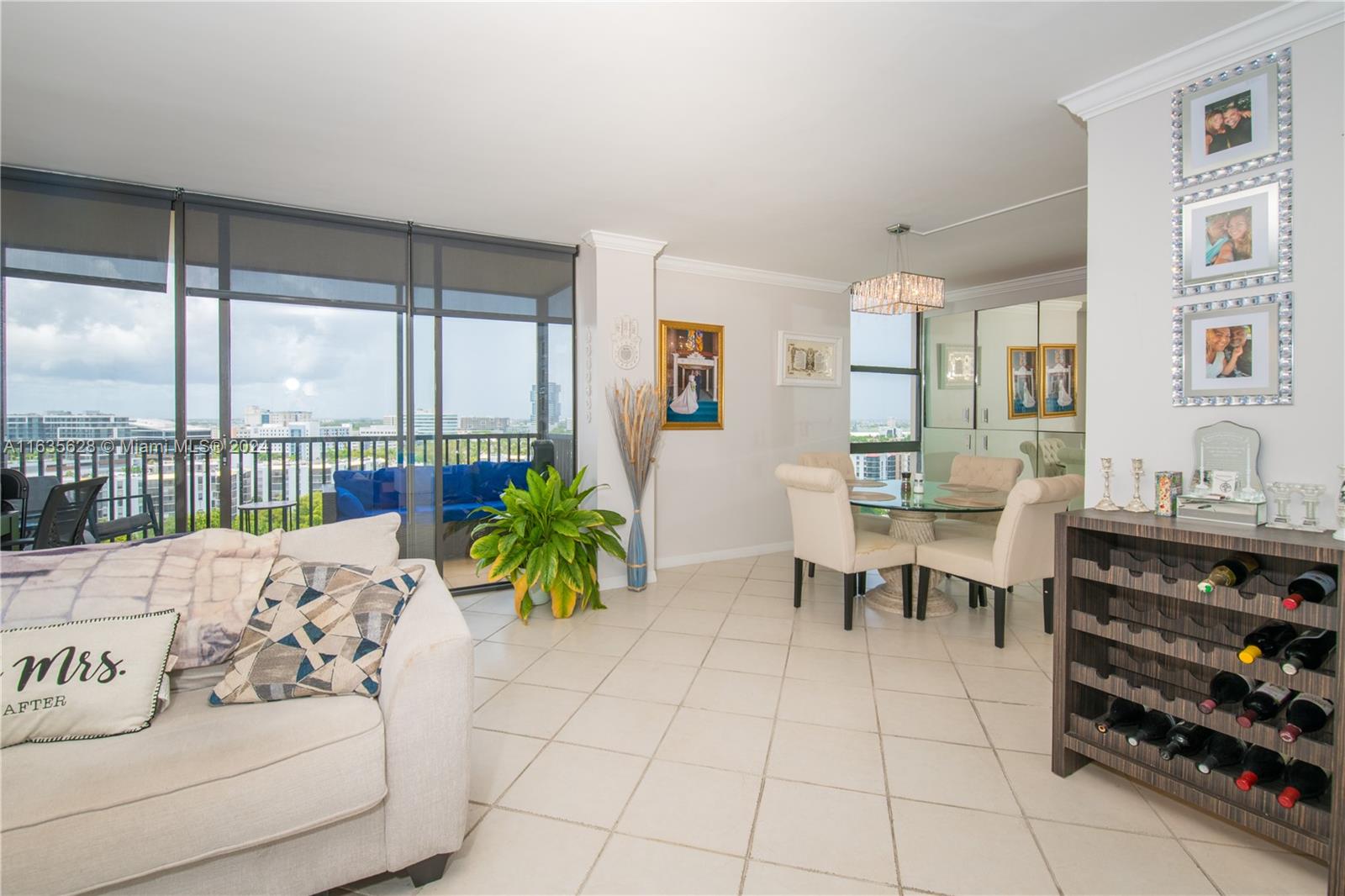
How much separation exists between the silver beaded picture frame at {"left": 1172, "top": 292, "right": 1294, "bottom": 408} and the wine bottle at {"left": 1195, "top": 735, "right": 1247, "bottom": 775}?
1.04 m

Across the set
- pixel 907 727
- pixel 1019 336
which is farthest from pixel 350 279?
pixel 1019 336

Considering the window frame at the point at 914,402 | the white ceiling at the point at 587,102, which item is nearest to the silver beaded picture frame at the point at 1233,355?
the white ceiling at the point at 587,102

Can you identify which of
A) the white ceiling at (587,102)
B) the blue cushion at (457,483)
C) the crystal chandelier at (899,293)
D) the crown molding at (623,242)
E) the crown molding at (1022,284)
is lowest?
the blue cushion at (457,483)

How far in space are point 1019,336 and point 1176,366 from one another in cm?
345

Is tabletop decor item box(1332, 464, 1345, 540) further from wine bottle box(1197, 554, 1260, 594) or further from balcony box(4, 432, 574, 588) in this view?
balcony box(4, 432, 574, 588)

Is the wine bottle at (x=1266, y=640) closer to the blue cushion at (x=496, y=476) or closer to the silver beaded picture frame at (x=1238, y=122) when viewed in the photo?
the silver beaded picture frame at (x=1238, y=122)

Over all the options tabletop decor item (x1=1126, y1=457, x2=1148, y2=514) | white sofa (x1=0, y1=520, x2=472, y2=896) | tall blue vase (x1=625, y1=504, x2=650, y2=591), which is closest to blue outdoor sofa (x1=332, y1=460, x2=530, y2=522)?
tall blue vase (x1=625, y1=504, x2=650, y2=591)

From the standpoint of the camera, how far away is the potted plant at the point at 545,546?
Result: 3.57 metres

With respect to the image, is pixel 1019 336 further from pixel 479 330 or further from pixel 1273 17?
pixel 479 330

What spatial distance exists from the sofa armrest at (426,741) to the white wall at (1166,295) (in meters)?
2.35

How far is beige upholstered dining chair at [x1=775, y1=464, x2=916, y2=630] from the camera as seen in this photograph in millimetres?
3361

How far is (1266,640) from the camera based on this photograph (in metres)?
1.60

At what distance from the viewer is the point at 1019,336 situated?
5152 mm

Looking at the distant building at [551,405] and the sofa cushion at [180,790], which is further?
the distant building at [551,405]
